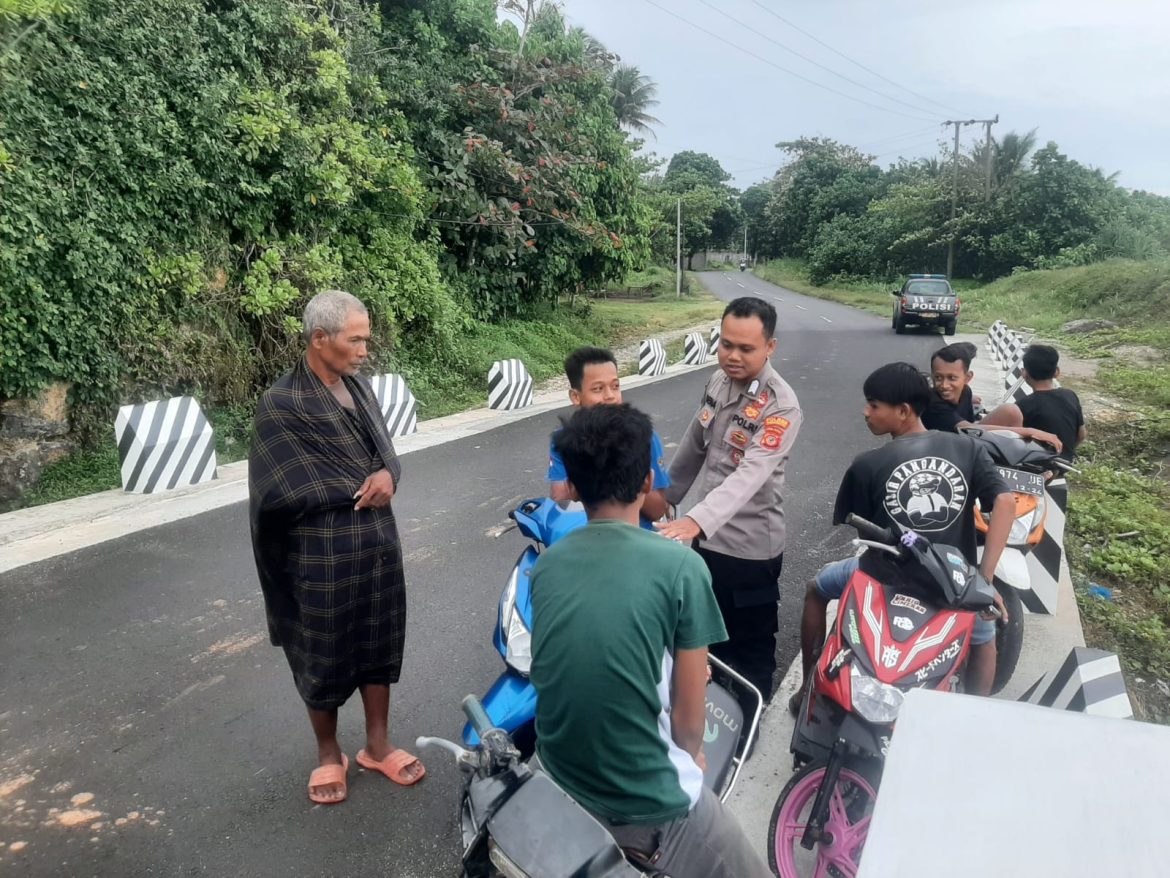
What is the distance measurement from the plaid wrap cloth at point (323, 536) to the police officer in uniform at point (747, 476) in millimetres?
1147

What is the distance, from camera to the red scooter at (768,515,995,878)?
7.68 feet

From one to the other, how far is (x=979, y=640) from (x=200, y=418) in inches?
271

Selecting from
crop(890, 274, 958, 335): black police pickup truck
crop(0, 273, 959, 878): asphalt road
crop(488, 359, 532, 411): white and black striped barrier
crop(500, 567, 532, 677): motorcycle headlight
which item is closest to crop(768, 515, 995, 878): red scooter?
crop(500, 567, 532, 677): motorcycle headlight

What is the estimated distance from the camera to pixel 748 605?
9.96ft

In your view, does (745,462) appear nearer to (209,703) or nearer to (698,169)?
(209,703)

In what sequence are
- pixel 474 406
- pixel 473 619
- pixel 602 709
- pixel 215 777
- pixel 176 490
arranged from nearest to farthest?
pixel 602 709, pixel 215 777, pixel 473 619, pixel 176 490, pixel 474 406

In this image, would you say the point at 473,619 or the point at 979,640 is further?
the point at 473,619

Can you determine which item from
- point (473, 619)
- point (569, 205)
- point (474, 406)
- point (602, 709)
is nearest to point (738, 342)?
point (602, 709)

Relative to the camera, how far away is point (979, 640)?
9.55 feet

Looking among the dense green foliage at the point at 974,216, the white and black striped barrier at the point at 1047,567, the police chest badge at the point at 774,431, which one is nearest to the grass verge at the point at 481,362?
the police chest badge at the point at 774,431

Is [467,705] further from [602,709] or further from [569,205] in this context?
[569,205]

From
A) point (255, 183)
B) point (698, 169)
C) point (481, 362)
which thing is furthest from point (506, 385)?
point (698, 169)

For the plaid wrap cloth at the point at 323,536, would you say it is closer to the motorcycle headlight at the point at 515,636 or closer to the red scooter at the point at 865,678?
the motorcycle headlight at the point at 515,636

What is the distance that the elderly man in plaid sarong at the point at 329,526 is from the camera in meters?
2.66
